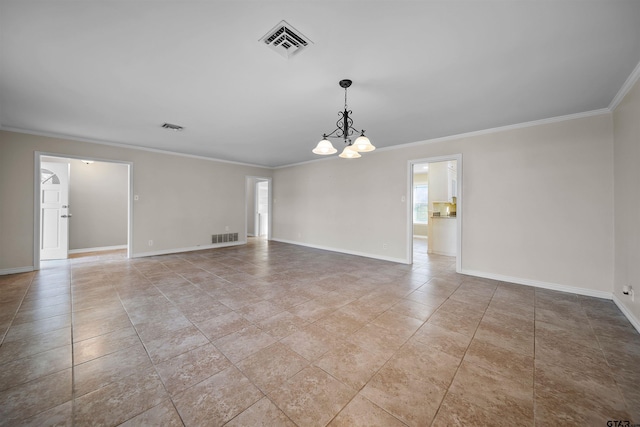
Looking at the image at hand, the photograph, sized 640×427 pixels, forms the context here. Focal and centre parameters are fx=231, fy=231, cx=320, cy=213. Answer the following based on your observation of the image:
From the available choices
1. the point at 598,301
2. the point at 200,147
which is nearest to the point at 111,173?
the point at 200,147

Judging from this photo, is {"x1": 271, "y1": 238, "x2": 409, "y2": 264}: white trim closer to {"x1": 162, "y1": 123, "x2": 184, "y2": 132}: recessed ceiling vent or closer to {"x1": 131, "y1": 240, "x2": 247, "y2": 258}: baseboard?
{"x1": 131, "y1": 240, "x2": 247, "y2": 258}: baseboard

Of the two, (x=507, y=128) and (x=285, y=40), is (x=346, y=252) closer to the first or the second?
(x=507, y=128)

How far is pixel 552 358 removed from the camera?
190 centimetres

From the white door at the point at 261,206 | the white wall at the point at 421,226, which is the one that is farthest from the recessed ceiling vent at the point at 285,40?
the white wall at the point at 421,226

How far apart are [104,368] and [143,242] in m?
4.68

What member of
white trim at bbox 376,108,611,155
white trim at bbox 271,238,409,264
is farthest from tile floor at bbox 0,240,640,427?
white trim at bbox 376,108,611,155

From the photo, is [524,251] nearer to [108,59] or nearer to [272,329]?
[272,329]

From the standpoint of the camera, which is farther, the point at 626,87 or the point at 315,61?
the point at 626,87

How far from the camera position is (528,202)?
3674 millimetres

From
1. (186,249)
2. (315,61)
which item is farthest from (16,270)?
(315,61)

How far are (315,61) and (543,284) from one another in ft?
14.8

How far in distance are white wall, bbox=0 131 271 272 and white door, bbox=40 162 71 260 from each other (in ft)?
3.47

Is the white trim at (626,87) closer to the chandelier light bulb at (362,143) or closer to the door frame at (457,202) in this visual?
the door frame at (457,202)

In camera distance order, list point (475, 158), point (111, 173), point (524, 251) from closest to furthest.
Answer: point (524, 251), point (475, 158), point (111, 173)
